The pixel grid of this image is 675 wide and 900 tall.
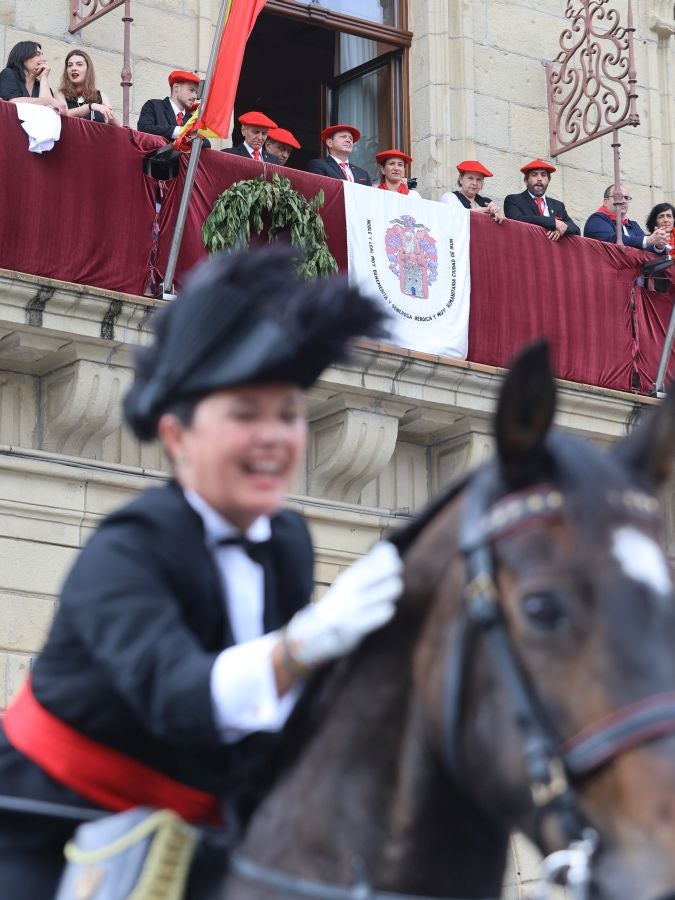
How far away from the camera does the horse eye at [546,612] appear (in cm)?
269

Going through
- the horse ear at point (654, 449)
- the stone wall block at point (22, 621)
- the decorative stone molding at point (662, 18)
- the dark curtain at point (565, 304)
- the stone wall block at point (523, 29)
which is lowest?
the horse ear at point (654, 449)

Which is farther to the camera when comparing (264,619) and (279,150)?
(279,150)

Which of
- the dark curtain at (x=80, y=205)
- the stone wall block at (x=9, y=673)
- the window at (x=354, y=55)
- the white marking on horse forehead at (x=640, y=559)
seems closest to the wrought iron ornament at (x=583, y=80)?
the window at (x=354, y=55)

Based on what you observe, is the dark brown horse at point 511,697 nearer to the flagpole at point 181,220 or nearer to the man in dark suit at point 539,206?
the flagpole at point 181,220

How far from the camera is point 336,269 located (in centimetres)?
1228

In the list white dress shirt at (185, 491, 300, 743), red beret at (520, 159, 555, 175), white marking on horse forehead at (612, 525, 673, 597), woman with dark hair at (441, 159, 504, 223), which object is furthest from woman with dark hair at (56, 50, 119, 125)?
white marking on horse forehead at (612, 525, 673, 597)

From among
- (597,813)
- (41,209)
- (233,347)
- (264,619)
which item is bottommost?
(597,813)

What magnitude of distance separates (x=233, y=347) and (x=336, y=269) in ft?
30.3

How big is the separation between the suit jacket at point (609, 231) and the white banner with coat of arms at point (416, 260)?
1.62m

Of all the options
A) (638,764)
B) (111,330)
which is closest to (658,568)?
(638,764)

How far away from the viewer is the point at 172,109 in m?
12.5

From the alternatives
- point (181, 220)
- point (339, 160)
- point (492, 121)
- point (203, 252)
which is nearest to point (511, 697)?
point (181, 220)

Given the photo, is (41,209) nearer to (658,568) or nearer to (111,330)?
(111,330)

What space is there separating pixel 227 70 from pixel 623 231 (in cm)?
378
